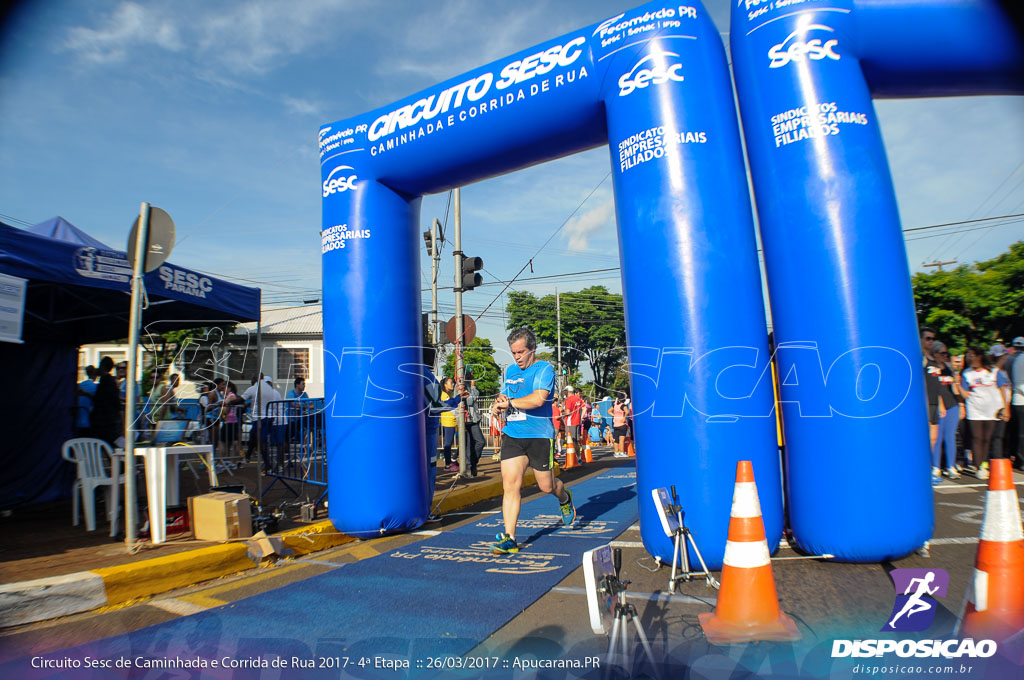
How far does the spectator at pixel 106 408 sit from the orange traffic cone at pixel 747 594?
7.31 metres

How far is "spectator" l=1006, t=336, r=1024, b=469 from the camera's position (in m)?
8.08

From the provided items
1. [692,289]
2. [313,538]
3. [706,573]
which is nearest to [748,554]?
[706,573]

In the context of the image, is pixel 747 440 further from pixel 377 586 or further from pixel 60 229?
pixel 60 229

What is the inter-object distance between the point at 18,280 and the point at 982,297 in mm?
18344

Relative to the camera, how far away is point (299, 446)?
6.94 metres

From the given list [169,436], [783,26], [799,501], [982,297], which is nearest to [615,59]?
[783,26]

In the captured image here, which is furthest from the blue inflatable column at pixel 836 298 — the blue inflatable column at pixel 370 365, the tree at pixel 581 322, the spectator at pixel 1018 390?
the tree at pixel 581 322

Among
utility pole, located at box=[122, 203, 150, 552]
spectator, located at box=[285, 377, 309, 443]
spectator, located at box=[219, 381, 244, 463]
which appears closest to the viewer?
utility pole, located at box=[122, 203, 150, 552]

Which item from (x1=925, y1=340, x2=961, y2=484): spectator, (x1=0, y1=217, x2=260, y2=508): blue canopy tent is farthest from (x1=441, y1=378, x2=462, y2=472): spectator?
(x1=925, y1=340, x2=961, y2=484): spectator

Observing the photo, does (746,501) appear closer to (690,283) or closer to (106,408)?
(690,283)

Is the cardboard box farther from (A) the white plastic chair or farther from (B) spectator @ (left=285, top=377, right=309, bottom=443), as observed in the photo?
(B) spectator @ (left=285, top=377, right=309, bottom=443)

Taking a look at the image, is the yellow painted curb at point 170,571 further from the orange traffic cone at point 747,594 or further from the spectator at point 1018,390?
the spectator at point 1018,390

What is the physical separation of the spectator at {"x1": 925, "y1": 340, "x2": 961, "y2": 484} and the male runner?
223 inches

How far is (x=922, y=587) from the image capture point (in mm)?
3092
